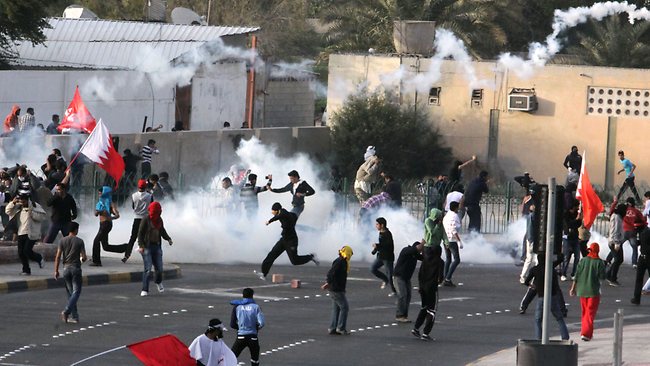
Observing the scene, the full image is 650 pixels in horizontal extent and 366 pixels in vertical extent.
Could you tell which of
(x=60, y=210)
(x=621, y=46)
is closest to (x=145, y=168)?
(x=60, y=210)

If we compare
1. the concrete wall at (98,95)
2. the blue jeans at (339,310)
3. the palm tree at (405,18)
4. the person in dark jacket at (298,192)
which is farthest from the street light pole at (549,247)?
the palm tree at (405,18)

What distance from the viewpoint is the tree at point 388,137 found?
41.2 metres

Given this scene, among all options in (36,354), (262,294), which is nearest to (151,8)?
(262,294)

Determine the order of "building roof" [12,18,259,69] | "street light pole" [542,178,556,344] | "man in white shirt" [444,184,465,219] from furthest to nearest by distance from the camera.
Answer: "building roof" [12,18,259,69]
"man in white shirt" [444,184,465,219]
"street light pole" [542,178,556,344]

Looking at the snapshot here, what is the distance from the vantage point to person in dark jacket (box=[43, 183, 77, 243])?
2342cm

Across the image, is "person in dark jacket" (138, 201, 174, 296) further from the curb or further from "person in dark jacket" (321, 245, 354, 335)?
"person in dark jacket" (321, 245, 354, 335)

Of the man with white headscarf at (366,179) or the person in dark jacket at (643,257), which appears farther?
the man with white headscarf at (366,179)

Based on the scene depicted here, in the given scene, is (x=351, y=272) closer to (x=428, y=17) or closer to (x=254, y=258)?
(x=254, y=258)

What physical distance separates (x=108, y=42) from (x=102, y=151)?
2124cm

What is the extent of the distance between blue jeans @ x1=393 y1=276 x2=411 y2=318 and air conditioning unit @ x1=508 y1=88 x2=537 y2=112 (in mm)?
21592

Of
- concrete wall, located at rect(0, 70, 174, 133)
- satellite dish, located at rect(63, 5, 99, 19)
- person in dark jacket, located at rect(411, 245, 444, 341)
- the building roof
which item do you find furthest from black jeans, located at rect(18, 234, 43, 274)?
satellite dish, located at rect(63, 5, 99, 19)

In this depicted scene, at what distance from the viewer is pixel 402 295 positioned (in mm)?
19688

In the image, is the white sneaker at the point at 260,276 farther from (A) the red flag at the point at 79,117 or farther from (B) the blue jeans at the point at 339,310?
(A) the red flag at the point at 79,117

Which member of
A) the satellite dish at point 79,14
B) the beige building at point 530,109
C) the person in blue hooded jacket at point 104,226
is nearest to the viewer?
the person in blue hooded jacket at point 104,226
